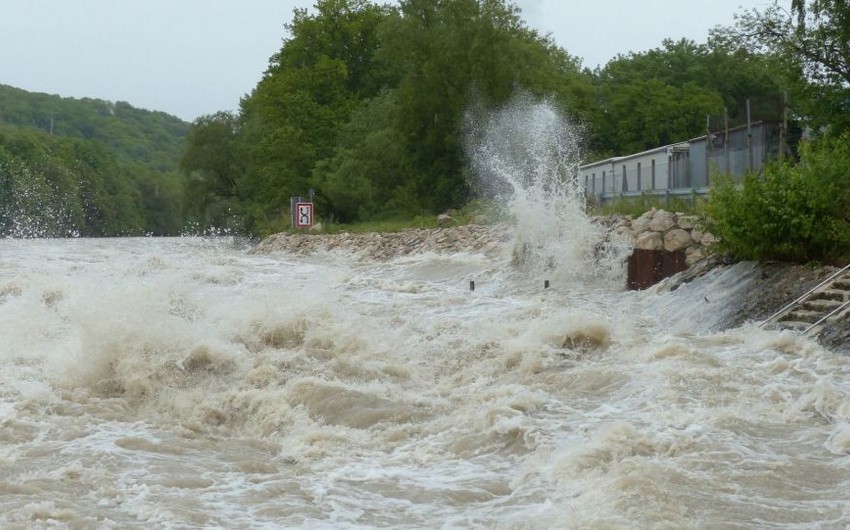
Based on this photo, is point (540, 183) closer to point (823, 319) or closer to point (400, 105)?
point (823, 319)

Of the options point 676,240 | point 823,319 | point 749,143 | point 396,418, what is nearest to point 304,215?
point 749,143

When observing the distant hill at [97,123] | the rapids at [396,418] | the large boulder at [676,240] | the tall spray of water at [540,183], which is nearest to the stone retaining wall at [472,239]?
the large boulder at [676,240]

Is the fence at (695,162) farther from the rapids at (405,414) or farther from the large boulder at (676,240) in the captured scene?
the rapids at (405,414)

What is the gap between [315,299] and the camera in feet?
51.3

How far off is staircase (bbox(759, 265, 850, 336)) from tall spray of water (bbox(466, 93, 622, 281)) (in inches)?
302

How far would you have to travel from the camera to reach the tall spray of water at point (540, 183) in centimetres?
2364

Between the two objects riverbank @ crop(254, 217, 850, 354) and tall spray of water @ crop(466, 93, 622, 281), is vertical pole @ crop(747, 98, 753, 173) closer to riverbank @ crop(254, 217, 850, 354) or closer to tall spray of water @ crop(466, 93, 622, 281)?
riverbank @ crop(254, 217, 850, 354)

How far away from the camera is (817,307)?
1373cm

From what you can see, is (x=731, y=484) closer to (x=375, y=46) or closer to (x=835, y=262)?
(x=835, y=262)

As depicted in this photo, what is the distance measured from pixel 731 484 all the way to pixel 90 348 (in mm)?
7708

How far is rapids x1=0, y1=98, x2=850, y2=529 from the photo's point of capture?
7.45 m

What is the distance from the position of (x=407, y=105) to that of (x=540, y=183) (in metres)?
24.1

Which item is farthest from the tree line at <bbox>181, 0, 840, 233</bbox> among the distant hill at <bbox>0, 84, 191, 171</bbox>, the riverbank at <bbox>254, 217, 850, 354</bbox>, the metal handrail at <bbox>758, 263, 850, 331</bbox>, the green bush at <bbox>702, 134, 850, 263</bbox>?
the distant hill at <bbox>0, 84, 191, 171</bbox>

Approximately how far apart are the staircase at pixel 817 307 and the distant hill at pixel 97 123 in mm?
154930
